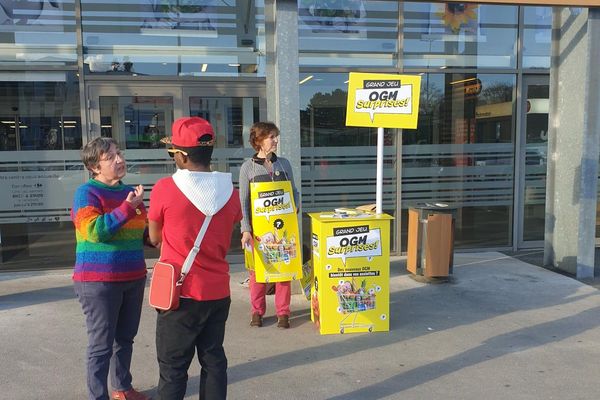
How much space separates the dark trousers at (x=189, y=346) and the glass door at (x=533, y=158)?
6.66 meters

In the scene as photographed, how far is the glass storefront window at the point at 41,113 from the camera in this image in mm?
6957

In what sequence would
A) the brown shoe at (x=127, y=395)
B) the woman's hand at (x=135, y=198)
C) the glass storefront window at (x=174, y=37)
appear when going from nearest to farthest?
1. the woman's hand at (x=135, y=198)
2. the brown shoe at (x=127, y=395)
3. the glass storefront window at (x=174, y=37)

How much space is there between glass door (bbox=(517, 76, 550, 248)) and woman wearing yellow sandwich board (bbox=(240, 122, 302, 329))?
493cm

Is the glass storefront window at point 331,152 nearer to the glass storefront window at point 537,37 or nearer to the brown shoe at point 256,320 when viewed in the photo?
the glass storefront window at point 537,37

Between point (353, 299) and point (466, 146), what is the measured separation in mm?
4436

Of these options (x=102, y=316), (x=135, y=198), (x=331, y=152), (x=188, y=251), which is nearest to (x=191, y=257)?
(x=188, y=251)

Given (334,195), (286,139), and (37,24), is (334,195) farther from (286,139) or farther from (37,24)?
(37,24)

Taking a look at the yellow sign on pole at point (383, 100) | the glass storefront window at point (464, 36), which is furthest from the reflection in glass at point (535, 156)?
the yellow sign on pole at point (383, 100)

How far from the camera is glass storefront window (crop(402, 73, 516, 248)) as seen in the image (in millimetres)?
8047

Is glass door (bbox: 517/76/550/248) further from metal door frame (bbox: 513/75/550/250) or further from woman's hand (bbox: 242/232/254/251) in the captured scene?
woman's hand (bbox: 242/232/254/251)

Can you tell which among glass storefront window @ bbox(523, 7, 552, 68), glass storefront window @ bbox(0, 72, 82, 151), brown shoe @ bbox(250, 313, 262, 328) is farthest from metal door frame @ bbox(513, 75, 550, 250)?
glass storefront window @ bbox(0, 72, 82, 151)

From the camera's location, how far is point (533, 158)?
8.29m

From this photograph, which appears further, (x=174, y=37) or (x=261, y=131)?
(x=174, y=37)

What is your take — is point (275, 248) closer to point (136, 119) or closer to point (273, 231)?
point (273, 231)
